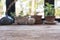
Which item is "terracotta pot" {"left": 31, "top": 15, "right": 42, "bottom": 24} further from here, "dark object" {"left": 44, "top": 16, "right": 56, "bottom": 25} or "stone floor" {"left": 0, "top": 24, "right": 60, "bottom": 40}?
"stone floor" {"left": 0, "top": 24, "right": 60, "bottom": 40}

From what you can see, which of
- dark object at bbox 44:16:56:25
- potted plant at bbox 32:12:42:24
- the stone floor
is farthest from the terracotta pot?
the stone floor

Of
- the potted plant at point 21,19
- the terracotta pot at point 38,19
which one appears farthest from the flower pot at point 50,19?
the potted plant at point 21,19

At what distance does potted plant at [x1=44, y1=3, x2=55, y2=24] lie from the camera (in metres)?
2.65

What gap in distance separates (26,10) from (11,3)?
286 mm

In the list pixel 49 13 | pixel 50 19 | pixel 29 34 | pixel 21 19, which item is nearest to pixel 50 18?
pixel 50 19

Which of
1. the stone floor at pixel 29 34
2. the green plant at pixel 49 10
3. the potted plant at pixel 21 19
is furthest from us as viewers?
the green plant at pixel 49 10

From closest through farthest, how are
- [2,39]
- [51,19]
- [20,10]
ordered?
1. [2,39]
2. [51,19]
3. [20,10]

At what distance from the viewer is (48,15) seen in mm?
2734

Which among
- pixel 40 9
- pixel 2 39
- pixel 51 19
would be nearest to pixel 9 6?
pixel 40 9

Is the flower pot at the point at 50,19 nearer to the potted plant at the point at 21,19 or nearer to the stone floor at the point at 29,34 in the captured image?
the potted plant at the point at 21,19

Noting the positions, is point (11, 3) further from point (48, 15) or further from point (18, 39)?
point (18, 39)

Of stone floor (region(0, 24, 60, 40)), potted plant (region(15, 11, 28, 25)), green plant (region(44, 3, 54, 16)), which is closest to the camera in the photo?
stone floor (region(0, 24, 60, 40))

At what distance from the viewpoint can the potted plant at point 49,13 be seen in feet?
8.70

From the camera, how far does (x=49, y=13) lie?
2.74m
